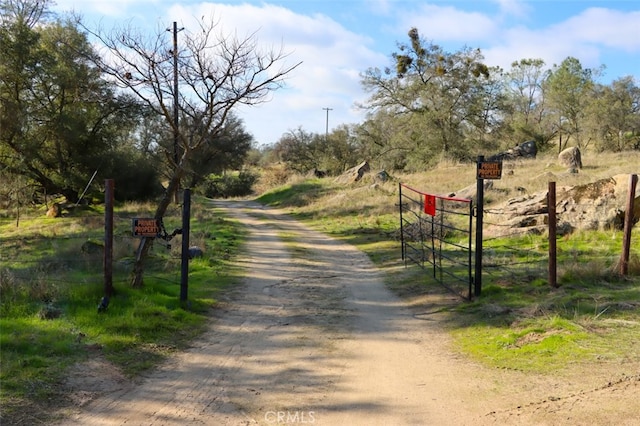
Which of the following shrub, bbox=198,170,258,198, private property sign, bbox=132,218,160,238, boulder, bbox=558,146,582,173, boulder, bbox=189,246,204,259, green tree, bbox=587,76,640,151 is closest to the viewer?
private property sign, bbox=132,218,160,238

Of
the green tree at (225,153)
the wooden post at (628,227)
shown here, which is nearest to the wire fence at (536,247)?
the wooden post at (628,227)

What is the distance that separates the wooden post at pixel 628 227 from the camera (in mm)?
8695

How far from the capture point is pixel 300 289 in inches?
415

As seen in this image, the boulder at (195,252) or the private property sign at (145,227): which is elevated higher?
the private property sign at (145,227)

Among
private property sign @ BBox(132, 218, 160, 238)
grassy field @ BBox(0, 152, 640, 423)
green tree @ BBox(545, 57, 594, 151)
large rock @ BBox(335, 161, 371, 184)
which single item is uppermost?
green tree @ BBox(545, 57, 594, 151)

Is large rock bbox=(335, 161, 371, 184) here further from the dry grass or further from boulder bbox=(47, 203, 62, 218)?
boulder bbox=(47, 203, 62, 218)

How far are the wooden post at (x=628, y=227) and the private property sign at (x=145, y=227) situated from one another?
7619mm

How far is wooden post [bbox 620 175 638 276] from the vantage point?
8.70 metres

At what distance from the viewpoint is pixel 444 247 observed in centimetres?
1422

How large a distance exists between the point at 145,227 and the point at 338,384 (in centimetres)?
429

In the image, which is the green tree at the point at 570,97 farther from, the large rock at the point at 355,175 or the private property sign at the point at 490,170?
the private property sign at the point at 490,170

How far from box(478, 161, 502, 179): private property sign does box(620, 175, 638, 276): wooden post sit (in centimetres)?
221

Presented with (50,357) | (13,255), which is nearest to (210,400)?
(50,357)

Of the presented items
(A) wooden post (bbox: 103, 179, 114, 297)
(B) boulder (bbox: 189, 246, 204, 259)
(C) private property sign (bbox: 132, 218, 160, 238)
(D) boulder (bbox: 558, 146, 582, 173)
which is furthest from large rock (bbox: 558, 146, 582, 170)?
(A) wooden post (bbox: 103, 179, 114, 297)
